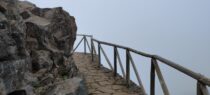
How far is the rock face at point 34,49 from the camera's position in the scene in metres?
4.67

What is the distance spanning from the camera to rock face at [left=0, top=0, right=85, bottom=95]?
4668mm

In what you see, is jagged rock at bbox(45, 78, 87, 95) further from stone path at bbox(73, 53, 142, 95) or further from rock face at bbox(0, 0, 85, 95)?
stone path at bbox(73, 53, 142, 95)

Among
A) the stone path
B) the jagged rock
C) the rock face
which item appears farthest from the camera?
the stone path

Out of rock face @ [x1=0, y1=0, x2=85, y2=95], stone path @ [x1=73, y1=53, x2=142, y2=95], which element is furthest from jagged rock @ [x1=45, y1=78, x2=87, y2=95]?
stone path @ [x1=73, y1=53, x2=142, y2=95]

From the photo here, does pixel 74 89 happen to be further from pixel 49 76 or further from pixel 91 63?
pixel 91 63

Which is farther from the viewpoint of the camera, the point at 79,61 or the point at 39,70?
the point at 79,61

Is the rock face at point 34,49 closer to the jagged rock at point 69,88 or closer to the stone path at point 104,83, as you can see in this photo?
the jagged rock at point 69,88

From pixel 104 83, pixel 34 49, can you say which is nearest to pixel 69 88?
pixel 34 49

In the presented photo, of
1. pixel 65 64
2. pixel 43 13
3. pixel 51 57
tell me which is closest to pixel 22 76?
pixel 51 57

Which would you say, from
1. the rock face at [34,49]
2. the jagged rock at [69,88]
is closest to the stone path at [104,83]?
the rock face at [34,49]

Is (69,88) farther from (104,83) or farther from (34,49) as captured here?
(104,83)

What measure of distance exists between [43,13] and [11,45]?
344 cm

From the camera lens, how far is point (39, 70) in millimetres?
6191

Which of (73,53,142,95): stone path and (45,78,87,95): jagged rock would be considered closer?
(45,78,87,95): jagged rock
